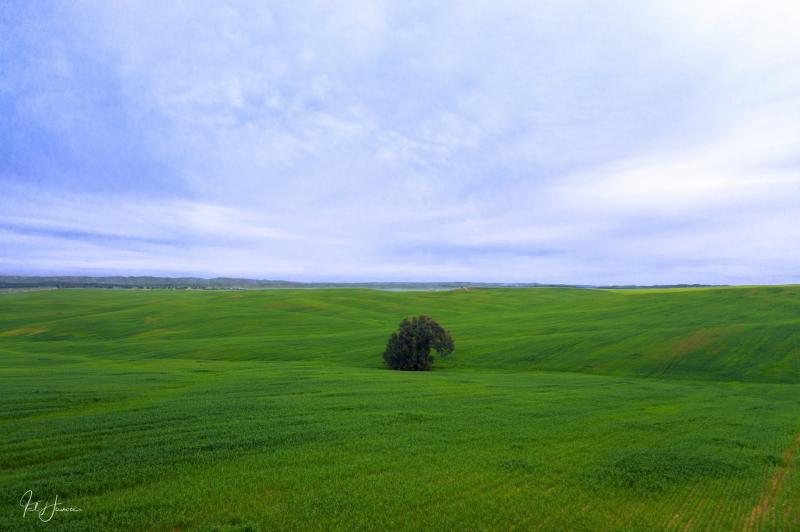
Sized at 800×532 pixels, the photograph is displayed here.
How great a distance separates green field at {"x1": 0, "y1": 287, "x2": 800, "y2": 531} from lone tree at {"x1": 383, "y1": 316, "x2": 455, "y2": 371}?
3.53 m

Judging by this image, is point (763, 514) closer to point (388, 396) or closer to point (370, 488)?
point (370, 488)

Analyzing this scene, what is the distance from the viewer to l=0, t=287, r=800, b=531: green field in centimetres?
1177

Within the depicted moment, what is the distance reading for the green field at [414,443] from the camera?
1177 cm

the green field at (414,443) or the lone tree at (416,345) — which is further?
the lone tree at (416,345)

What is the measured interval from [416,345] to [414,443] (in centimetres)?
2766

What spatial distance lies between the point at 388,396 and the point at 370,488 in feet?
42.2

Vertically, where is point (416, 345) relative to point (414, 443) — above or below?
below

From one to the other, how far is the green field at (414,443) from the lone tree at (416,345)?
353 centimetres

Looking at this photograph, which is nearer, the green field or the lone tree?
the green field

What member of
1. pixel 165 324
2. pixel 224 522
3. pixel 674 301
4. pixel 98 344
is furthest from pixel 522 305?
pixel 224 522

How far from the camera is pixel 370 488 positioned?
1296 cm

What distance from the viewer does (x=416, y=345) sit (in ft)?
A: 147

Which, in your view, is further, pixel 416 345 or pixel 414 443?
pixel 416 345

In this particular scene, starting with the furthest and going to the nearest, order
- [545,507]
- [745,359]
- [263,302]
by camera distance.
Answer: [263,302], [745,359], [545,507]
